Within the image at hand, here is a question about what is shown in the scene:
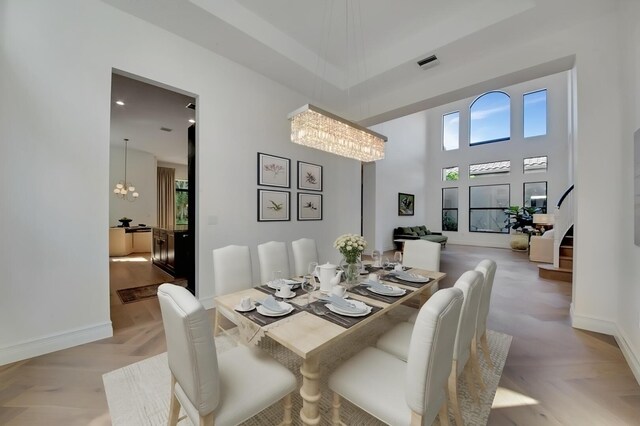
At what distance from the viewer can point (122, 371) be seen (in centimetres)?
201

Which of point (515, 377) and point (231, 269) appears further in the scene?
point (231, 269)

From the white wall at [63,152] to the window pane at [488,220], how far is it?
9.82 meters

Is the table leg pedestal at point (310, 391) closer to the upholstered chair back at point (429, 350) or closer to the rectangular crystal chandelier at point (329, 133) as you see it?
the upholstered chair back at point (429, 350)

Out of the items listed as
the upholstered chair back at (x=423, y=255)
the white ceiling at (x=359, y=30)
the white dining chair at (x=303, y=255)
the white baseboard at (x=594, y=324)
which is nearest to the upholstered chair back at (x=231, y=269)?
the white dining chair at (x=303, y=255)

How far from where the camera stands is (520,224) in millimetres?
8492

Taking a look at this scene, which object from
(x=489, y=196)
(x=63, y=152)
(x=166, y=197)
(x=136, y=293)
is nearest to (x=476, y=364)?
(x=63, y=152)

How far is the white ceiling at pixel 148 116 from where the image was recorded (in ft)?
13.6

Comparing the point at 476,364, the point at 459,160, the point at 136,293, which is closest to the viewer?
the point at 476,364

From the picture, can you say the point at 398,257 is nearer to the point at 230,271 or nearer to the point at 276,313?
the point at 276,313

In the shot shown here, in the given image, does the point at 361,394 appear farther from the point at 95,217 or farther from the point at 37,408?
the point at 95,217

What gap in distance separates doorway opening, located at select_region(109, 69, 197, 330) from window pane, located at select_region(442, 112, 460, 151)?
927 cm

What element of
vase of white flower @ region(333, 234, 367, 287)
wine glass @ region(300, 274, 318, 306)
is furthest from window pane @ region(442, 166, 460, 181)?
wine glass @ region(300, 274, 318, 306)

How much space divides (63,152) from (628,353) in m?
5.24

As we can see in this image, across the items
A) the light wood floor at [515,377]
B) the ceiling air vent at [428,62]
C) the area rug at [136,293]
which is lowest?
the light wood floor at [515,377]
